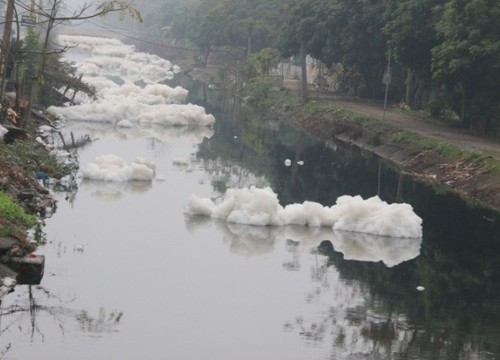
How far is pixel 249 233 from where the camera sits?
77.3 ft

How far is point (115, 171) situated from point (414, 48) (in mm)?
15531

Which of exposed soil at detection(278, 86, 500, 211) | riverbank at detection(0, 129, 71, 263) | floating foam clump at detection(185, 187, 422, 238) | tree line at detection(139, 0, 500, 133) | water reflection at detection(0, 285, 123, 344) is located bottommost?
exposed soil at detection(278, 86, 500, 211)

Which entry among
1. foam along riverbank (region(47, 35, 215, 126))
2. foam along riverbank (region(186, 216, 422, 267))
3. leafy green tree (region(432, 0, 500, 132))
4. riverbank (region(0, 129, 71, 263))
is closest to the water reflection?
riverbank (region(0, 129, 71, 263))

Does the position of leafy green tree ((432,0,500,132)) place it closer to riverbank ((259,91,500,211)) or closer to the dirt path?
the dirt path

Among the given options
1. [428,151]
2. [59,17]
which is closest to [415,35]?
[428,151]

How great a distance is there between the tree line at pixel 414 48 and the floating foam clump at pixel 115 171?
11.5m

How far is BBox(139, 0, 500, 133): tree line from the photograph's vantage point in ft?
120

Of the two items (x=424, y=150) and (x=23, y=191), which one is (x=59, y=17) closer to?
(x=23, y=191)

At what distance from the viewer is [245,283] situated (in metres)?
19.1

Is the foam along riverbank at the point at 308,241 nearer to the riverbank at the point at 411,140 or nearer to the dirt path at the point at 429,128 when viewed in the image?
the riverbank at the point at 411,140

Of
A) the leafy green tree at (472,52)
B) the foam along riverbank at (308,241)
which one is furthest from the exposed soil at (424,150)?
the foam along riverbank at (308,241)

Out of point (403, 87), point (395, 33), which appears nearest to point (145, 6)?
point (403, 87)

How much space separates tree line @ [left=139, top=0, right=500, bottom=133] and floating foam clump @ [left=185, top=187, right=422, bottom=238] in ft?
41.8

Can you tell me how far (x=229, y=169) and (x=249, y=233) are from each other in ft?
36.3
